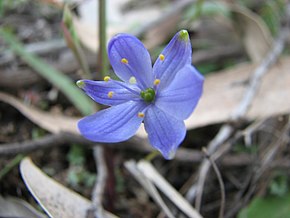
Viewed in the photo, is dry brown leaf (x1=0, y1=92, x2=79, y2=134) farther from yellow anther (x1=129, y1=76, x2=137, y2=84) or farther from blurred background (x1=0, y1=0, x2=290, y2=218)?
yellow anther (x1=129, y1=76, x2=137, y2=84)

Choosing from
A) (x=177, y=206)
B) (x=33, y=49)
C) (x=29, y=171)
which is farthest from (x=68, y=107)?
(x=177, y=206)

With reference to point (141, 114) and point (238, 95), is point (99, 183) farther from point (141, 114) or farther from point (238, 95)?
point (238, 95)

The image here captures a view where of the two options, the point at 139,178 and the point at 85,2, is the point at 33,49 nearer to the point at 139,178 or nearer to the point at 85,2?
the point at 85,2

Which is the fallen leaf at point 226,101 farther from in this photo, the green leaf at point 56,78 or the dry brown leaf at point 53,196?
the dry brown leaf at point 53,196

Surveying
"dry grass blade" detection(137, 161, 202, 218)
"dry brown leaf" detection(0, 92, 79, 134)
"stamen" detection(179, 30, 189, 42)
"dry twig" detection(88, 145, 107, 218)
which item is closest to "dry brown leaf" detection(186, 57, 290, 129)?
"dry grass blade" detection(137, 161, 202, 218)

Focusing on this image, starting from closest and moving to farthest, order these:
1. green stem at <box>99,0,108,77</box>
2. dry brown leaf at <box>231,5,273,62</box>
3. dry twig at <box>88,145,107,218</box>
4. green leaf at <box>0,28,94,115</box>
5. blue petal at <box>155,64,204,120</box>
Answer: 1. blue petal at <box>155,64,204,120</box>
2. dry twig at <box>88,145,107,218</box>
3. green stem at <box>99,0,108,77</box>
4. green leaf at <box>0,28,94,115</box>
5. dry brown leaf at <box>231,5,273,62</box>

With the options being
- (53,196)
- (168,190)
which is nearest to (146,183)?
(168,190)
